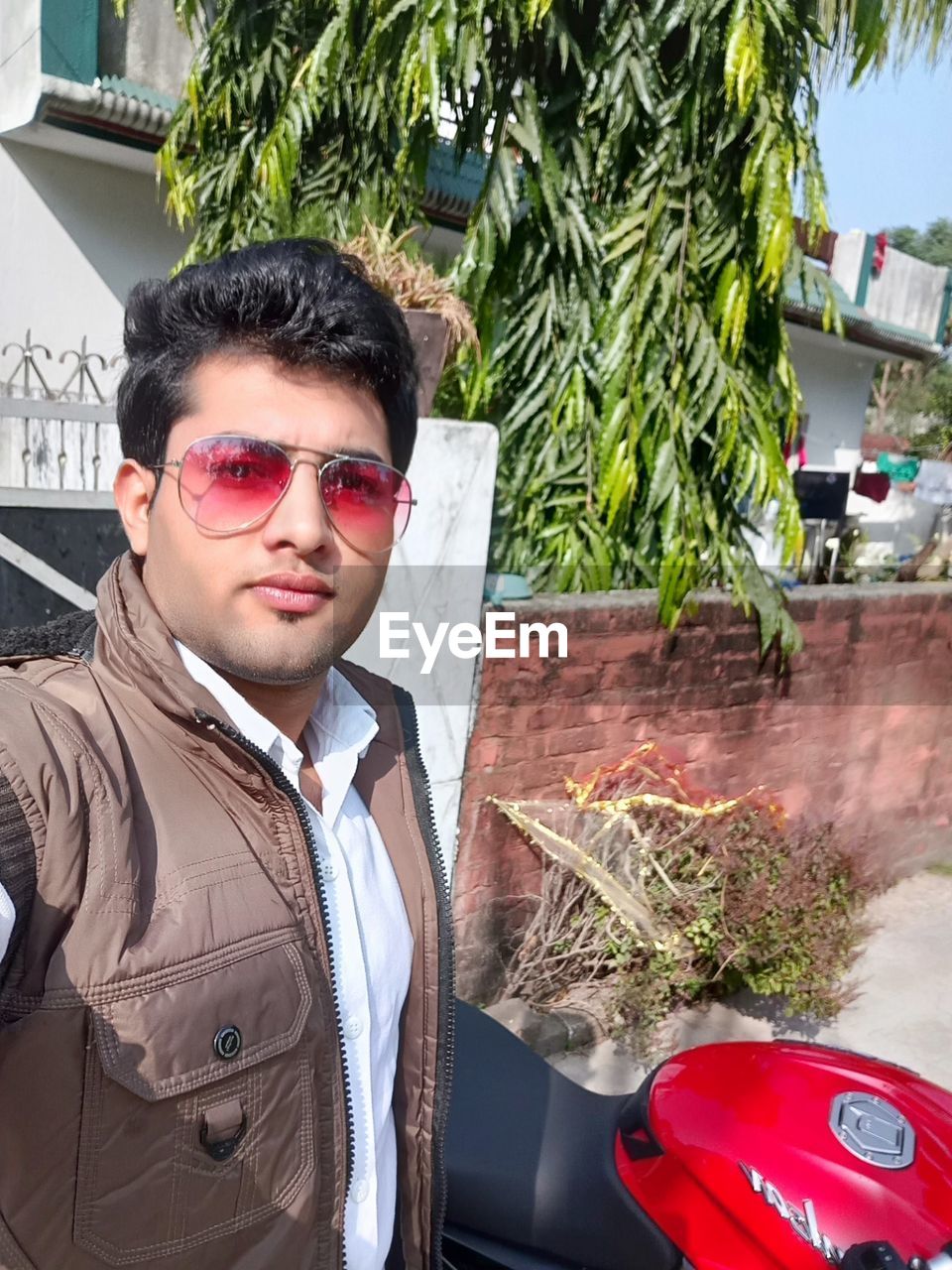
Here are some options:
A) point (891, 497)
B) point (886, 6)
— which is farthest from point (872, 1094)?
point (891, 497)

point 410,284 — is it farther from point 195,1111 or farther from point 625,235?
point 195,1111

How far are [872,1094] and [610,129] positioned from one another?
3299 millimetres

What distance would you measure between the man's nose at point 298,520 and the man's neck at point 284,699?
160 mm

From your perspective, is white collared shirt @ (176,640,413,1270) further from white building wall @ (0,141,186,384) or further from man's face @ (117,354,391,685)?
white building wall @ (0,141,186,384)

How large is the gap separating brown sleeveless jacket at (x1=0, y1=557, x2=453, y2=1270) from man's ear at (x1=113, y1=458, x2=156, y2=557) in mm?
73

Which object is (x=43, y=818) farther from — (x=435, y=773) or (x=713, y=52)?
(x=713, y=52)

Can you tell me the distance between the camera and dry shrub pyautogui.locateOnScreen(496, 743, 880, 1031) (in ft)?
10.7

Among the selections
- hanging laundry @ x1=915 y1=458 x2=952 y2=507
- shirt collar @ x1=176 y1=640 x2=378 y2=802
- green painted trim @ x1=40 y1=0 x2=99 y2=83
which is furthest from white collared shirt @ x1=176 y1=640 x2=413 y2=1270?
hanging laundry @ x1=915 y1=458 x2=952 y2=507

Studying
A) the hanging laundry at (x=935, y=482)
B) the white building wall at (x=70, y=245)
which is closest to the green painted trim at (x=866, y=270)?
the hanging laundry at (x=935, y=482)

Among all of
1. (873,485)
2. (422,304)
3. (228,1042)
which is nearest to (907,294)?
(873,485)

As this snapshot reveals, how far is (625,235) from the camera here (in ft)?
12.1

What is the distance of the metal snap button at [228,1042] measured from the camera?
892 millimetres

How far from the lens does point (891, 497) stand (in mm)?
13039

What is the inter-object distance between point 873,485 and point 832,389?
4.68 ft
